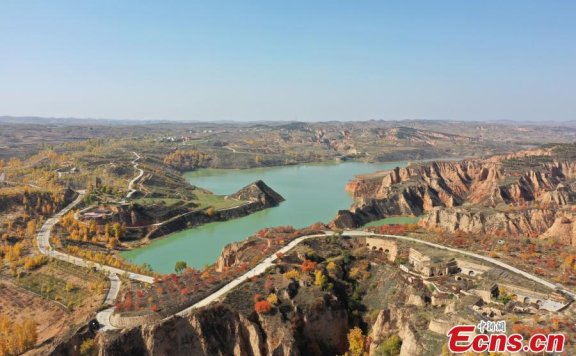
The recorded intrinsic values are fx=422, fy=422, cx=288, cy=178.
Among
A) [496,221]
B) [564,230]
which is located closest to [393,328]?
[564,230]

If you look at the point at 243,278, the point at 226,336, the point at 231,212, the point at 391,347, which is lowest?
the point at 231,212

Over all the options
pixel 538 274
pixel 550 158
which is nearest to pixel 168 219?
pixel 538 274

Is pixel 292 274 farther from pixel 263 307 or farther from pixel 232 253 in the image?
pixel 232 253

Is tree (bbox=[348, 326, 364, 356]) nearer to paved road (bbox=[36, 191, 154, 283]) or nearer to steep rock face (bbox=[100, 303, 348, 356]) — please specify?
steep rock face (bbox=[100, 303, 348, 356])

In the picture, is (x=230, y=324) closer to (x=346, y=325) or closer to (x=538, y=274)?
(x=346, y=325)

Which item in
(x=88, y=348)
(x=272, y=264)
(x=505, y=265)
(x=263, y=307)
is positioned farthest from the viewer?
(x=272, y=264)

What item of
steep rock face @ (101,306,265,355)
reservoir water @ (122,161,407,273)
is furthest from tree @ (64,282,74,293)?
steep rock face @ (101,306,265,355)

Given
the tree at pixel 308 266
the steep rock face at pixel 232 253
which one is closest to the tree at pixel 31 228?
the steep rock face at pixel 232 253
